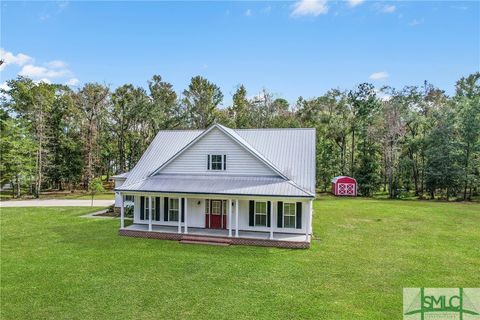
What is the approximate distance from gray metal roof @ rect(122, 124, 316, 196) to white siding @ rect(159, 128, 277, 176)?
402 mm

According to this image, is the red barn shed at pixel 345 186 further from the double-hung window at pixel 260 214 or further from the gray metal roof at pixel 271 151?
the double-hung window at pixel 260 214

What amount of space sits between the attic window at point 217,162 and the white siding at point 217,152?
0.19 meters

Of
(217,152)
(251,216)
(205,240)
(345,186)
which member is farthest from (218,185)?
(345,186)

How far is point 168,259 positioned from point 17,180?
108ft

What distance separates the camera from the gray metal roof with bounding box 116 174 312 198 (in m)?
16.3

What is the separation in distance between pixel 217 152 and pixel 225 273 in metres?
8.08

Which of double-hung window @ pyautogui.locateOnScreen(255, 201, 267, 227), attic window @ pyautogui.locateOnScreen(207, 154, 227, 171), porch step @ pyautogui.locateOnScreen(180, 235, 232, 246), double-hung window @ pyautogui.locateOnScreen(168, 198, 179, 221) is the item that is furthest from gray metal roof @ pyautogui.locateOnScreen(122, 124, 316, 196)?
porch step @ pyautogui.locateOnScreen(180, 235, 232, 246)

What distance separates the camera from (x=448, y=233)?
1831 centimetres

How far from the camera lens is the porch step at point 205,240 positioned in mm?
16006

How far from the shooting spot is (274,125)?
4350 centimetres

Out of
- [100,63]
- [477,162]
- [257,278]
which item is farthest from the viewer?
[477,162]

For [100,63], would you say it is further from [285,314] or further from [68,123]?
[68,123]

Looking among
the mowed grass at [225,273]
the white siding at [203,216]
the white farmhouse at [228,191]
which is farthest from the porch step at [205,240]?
the white siding at [203,216]

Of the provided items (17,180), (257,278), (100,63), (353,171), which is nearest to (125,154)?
(17,180)
